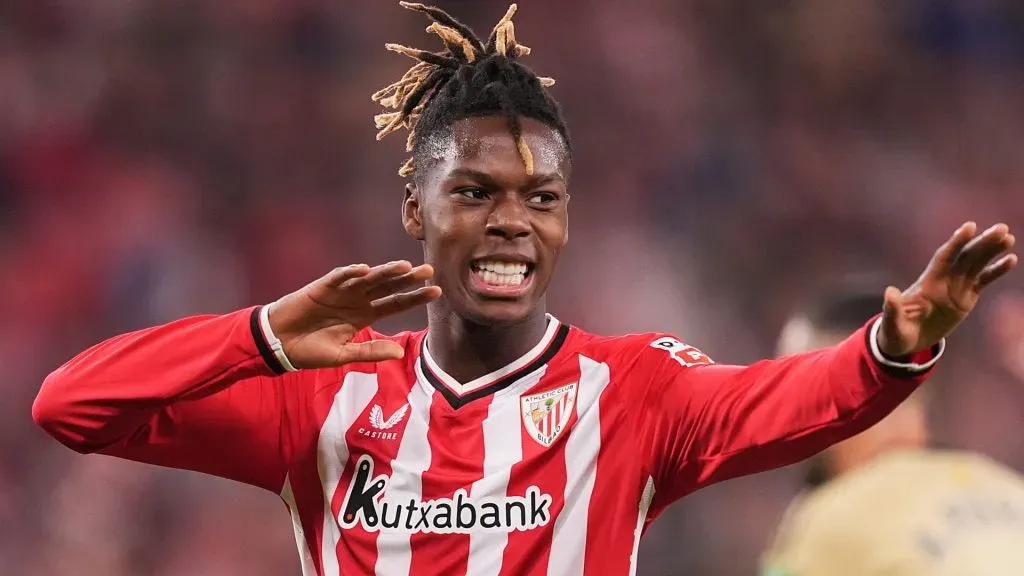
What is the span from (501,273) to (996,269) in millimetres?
1183

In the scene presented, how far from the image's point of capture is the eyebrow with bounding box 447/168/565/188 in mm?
3023

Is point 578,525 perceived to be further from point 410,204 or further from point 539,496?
point 410,204

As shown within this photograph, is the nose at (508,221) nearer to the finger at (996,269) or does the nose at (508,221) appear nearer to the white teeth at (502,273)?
the white teeth at (502,273)

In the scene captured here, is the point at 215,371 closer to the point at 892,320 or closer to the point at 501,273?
the point at 501,273

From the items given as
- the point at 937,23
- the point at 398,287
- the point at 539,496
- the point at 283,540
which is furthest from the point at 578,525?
the point at 937,23

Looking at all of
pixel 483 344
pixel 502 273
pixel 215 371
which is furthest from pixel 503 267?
pixel 215 371

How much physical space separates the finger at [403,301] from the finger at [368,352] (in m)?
0.06

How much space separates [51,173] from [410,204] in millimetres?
3900

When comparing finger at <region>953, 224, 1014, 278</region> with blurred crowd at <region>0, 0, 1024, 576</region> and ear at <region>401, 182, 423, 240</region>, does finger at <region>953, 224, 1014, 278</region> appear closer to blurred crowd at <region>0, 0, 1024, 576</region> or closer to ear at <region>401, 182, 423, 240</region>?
ear at <region>401, 182, 423, 240</region>

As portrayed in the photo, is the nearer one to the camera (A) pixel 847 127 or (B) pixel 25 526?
(B) pixel 25 526

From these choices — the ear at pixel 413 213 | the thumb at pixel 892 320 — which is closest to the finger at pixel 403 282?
the ear at pixel 413 213

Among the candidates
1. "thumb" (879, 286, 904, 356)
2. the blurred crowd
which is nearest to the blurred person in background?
"thumb" (879, 286, 904, 356)

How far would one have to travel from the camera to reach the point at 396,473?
9.65ft

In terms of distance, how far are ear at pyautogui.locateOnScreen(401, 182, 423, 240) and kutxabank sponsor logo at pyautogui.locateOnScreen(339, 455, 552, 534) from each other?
2.24 feet
